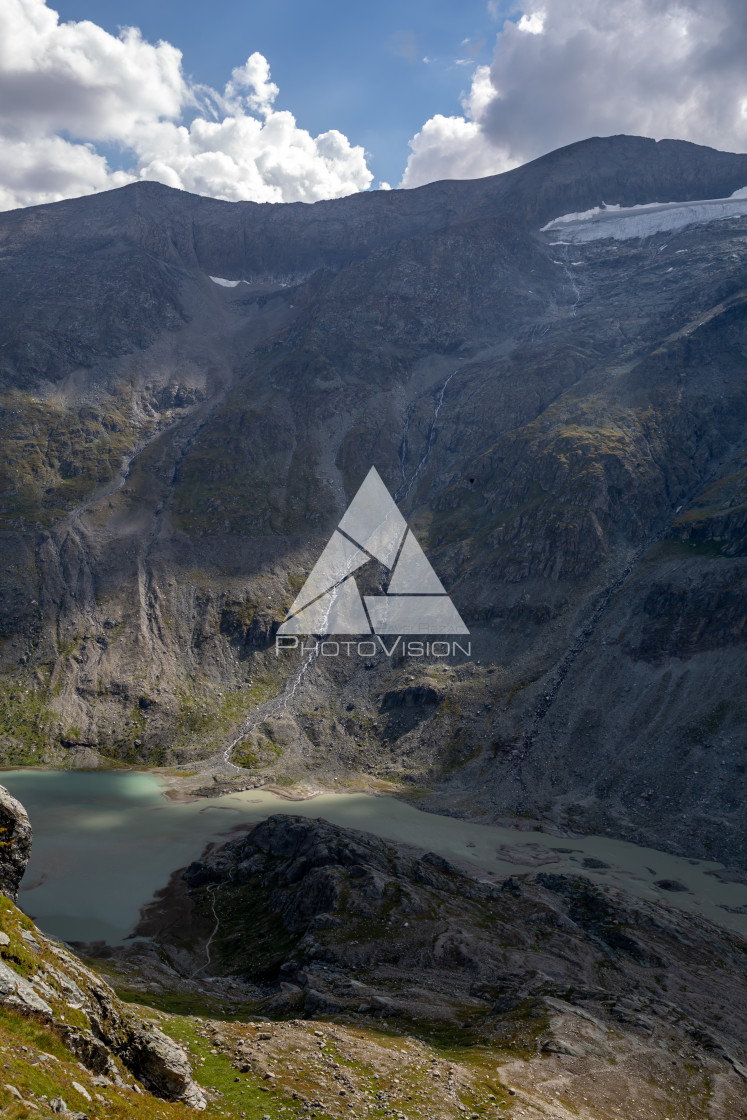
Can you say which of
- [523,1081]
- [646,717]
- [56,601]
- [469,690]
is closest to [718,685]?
[646,717]

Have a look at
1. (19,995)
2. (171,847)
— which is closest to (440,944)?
(171,847)

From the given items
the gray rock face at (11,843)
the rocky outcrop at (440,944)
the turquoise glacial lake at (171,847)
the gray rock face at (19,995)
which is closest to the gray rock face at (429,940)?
the rocky outcrop at (440,944)

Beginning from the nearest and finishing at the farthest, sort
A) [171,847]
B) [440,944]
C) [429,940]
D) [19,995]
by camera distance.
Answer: [19,995], [440,944], [429,940], [171,847]

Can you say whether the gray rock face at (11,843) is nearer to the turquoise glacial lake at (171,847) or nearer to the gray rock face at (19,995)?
the gray rock face at (19,995)

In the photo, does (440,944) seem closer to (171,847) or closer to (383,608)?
(171,847)

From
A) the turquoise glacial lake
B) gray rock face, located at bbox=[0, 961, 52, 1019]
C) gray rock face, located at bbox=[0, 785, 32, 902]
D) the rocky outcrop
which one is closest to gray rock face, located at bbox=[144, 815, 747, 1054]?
the rocky outcrop

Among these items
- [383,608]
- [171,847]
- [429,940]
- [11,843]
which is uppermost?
[11,843]

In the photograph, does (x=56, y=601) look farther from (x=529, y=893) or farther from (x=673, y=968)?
(x=673, y=968)

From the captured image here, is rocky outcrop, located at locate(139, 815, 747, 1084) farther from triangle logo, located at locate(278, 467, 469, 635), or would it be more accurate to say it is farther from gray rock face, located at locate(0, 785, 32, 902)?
triangle logo, located at locate(278, 467, 469, 635)
